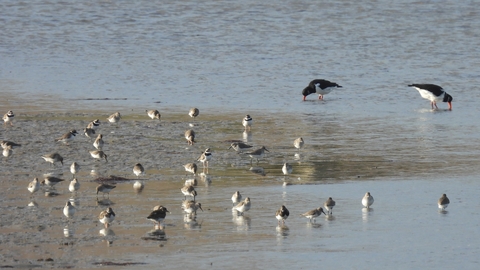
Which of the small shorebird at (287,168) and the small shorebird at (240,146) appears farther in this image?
the small shorebird at (240,146)

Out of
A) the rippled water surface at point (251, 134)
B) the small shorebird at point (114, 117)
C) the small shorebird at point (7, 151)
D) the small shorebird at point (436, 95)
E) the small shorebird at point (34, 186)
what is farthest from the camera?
the small shorebird at point (436, 95)

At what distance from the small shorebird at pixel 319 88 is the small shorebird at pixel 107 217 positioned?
494 inches

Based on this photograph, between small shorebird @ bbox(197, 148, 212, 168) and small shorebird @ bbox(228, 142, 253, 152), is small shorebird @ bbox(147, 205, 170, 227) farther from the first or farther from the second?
small shorebird @ bbox(228, 142, 253, 152)

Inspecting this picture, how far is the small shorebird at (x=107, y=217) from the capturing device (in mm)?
12375

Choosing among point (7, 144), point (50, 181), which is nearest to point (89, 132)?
point (7, 144)

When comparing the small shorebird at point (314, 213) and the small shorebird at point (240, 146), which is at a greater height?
the small shorebird at point (240, 146)

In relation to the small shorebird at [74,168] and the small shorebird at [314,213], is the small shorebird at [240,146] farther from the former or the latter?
the small shorebird at [314,213]

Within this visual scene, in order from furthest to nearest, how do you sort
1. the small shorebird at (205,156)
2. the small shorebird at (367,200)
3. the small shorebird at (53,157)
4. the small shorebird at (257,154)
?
the small shorebird at (257,154) → the small shorebird at (205,156) → the small shorebird at (53,157) → the small shorebird at (367,200)

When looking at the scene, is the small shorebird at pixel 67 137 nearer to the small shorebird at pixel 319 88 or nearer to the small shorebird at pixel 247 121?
the small shorebird at pixel 247 121

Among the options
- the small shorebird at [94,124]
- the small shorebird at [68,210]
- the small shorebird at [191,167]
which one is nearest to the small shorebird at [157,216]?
the small shorebird at [68,210]

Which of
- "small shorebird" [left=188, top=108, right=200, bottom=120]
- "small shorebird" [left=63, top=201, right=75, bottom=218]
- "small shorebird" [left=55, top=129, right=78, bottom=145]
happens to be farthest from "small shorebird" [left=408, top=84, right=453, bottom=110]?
"small shorebird" [left=63, top=201, right=75, bottom=218]

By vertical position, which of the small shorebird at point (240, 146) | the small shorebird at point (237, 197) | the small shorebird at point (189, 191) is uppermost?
the small shorebird at point (240, 146)

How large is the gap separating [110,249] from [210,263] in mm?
1318

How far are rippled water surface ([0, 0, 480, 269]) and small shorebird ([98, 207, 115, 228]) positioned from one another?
0.39 ft
